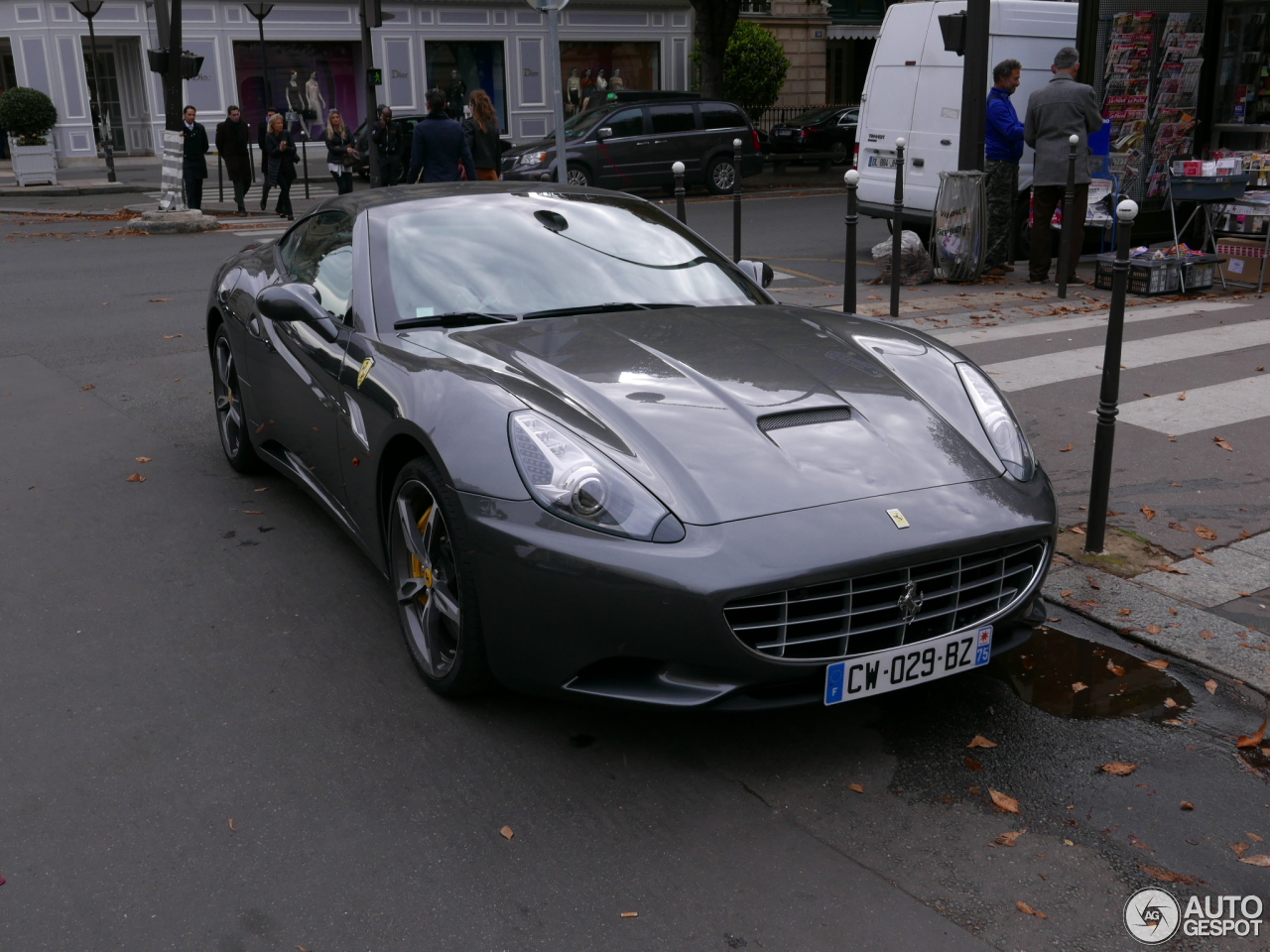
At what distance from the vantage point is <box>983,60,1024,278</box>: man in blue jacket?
11.5 meters

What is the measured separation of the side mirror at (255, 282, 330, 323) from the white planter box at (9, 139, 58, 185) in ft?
79.6

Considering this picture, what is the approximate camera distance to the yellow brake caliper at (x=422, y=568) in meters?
3.69

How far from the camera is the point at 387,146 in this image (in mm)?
21672

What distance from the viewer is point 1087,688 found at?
12.4 feet

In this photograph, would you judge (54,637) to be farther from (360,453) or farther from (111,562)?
(360,453)

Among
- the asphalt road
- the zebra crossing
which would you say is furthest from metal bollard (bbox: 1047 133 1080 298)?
the asphalt road

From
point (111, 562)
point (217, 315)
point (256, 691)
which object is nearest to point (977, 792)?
point (256, 691)

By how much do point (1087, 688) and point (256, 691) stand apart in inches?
99.6

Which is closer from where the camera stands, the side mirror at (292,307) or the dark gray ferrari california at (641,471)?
the dark gray ferrari california at (641,471)

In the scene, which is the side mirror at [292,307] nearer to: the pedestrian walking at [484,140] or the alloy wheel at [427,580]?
the alloy wheel at [427,580]

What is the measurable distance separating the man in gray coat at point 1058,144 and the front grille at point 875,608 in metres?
8.14

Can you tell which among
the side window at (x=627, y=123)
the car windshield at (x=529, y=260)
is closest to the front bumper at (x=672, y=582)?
the car windshield at (x=529, y=260)

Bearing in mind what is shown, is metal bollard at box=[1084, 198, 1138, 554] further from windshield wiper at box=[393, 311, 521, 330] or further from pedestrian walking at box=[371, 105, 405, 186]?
pedestrian walking at box=[371, 105, 405, 186]

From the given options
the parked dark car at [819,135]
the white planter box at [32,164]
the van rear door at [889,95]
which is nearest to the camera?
the van rear door at [889,95]
